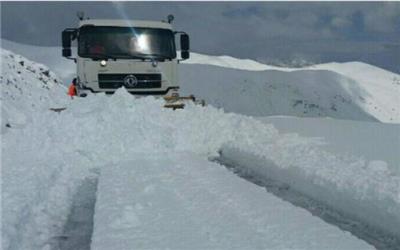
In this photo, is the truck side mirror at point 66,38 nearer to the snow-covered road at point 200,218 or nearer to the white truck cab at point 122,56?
the white truck cab at point 122,56

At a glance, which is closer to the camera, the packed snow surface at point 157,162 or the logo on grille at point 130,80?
the packed snow surface at point 157,162

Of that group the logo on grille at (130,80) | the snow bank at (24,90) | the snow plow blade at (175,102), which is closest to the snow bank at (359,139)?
the snow plow blade at (175,102)

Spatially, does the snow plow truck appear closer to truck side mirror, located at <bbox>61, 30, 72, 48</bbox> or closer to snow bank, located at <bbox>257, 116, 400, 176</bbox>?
truck side mirror, located at <bbox>61, 30, 72, 48</bbox>

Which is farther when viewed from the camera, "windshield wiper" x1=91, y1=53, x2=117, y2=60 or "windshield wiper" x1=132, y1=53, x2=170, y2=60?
"windshield wiper" x1=132, y1=53, x2=170, y2=60

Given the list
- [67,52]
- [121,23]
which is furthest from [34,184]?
[121,23]

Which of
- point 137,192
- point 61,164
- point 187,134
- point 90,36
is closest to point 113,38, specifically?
point 90,36

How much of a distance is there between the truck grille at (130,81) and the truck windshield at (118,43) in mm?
436

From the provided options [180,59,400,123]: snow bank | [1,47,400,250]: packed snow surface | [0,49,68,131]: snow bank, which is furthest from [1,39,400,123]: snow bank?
[1,47,400,250]: packed snow surface

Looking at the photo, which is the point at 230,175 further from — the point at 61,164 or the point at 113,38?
the point at 113,38

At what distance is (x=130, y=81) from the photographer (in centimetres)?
1179

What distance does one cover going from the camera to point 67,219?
5.48m

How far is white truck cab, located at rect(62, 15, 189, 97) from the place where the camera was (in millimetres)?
11625

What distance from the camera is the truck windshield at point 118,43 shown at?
1165 cm

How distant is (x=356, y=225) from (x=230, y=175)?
2.29m
